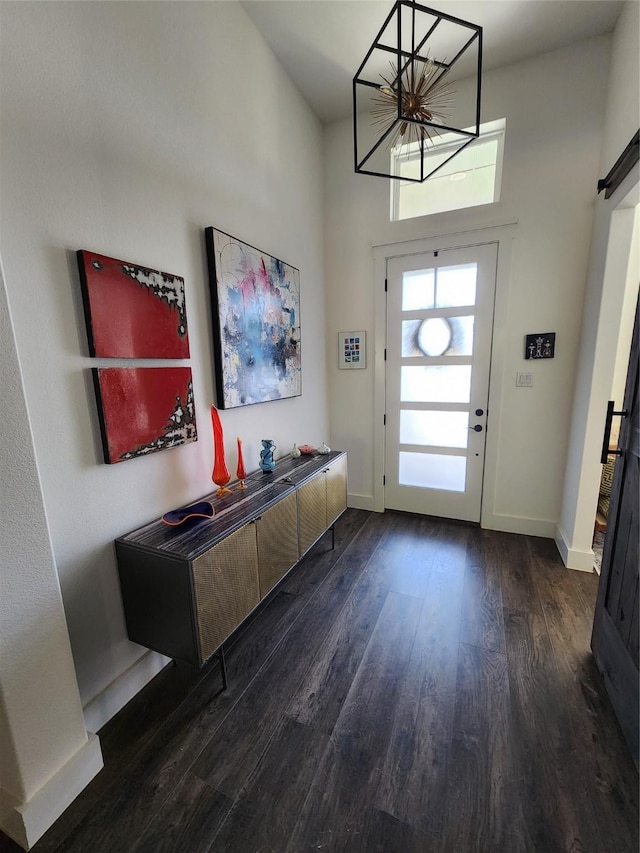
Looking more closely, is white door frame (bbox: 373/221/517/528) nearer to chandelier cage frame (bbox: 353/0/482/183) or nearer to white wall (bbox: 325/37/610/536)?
white wall (bbox: 325/37/610/536)

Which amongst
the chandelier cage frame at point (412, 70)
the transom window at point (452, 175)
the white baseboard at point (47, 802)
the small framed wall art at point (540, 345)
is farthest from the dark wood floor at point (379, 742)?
the transom window at point (452, 175)

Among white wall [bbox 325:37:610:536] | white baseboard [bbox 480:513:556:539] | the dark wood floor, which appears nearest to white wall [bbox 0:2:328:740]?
the dark wood floor

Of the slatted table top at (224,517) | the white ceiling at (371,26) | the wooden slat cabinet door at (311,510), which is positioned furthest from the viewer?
the wooden slat cabinet door at (311,510)

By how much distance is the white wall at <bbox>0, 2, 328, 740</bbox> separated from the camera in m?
1.15

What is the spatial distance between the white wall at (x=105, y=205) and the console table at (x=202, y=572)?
111 mm

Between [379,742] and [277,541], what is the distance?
937 mm

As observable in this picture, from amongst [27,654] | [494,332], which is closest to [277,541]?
[27,654]

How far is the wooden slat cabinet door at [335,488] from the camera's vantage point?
2.54m

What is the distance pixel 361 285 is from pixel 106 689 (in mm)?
3182

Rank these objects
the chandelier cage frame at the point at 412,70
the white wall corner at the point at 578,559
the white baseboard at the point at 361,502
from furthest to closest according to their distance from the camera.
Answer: the white baseboard at the point at 361,502 → the white wall corner at the point at 578,559 → the chandelier cage frame at the point at 412,70

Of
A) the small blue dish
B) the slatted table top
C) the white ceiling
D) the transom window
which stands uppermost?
the white ceiling

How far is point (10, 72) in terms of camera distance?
3.55 ft

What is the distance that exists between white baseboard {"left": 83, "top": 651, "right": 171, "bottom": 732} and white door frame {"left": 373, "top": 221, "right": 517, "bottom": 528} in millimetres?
2246

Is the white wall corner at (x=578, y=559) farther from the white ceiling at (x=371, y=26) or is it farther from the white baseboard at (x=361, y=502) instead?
the white ceiling at (x=371, y=26)
